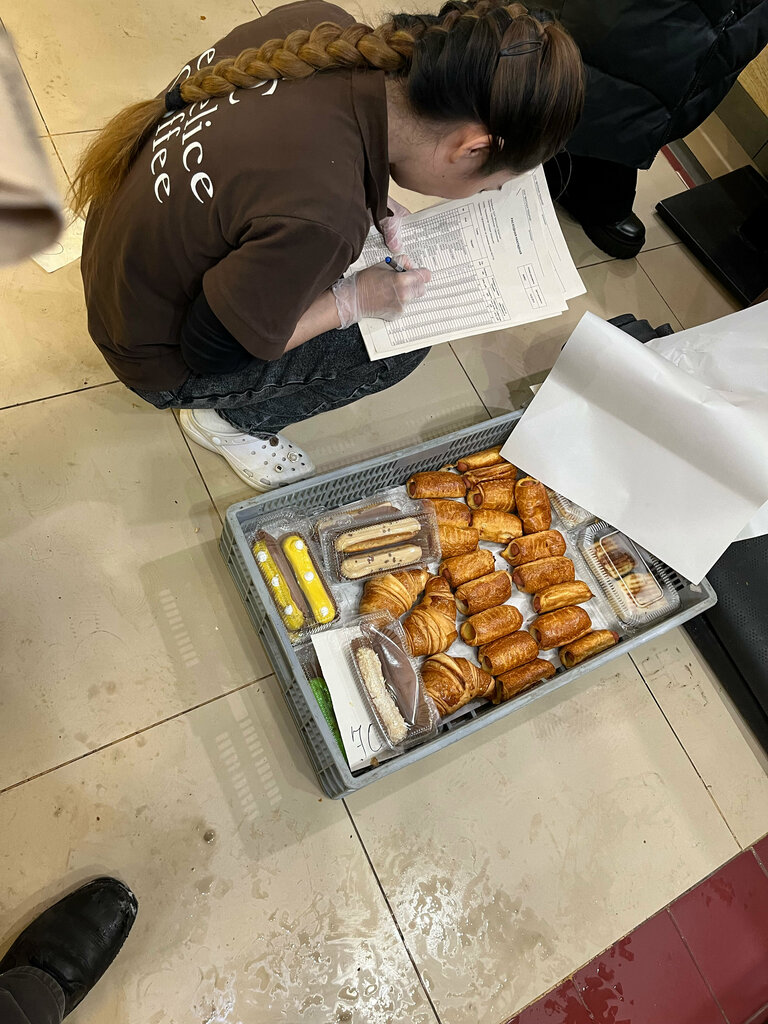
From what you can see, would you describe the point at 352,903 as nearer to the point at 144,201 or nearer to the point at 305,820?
the point at 305,820

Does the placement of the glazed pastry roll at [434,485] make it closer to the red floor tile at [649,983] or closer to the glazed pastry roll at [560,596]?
the glazed pastry roll at [560,596]

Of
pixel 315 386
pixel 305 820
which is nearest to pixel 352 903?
pixel 305 820

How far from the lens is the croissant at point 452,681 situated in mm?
1292

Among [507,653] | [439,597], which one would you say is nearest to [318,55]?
[439,597]

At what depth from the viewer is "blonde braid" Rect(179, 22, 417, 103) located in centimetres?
79

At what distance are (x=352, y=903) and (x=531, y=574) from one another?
0.73 meters

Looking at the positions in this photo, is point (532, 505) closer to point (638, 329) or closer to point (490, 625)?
point (490, 625)

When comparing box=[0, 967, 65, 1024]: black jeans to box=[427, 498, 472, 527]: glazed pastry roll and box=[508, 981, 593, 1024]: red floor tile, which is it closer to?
box=[508, 981, 593, 1024]: red floor tile

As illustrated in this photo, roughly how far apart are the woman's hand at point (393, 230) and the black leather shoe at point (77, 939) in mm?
1243

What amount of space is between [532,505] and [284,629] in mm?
627

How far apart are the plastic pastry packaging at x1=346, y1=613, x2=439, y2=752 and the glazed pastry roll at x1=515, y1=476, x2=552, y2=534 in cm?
43

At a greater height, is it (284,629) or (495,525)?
(284,629)

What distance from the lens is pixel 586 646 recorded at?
1414 millimetres

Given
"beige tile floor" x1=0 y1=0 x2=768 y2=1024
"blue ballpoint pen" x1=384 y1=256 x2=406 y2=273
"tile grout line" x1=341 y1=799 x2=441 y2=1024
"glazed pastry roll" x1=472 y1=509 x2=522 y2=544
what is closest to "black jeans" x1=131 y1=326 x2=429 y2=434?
"blue ballpoint pen" x1=384 y1=256 x2=406 y2=273
